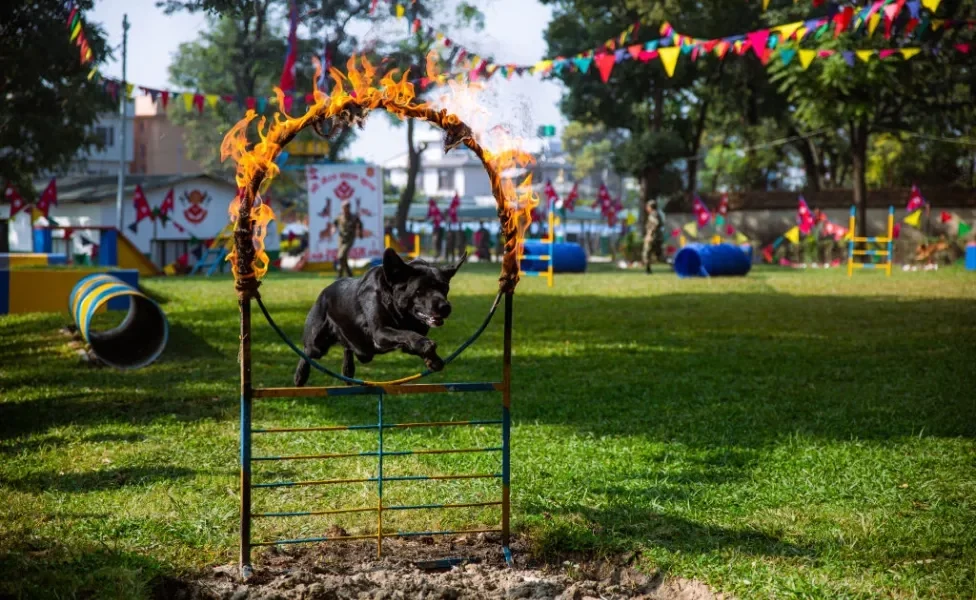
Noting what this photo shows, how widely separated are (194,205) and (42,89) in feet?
38.1

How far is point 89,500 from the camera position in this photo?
5848 mm

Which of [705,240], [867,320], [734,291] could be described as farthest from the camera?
[705,240]

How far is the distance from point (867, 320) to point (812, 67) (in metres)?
11.9

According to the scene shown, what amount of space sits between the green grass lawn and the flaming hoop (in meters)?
1.56

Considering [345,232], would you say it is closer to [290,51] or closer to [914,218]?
[290,51]

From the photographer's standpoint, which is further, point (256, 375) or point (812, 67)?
point (812, 67)

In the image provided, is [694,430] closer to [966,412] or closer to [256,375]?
[966,412]

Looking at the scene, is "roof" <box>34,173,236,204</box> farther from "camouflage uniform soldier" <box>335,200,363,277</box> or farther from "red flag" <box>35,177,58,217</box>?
"camouflage uniform soldier" <box>335,200,363,277</box>

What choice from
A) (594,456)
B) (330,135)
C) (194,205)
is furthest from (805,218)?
(330,135)

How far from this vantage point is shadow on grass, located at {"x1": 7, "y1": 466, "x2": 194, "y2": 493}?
242 inches

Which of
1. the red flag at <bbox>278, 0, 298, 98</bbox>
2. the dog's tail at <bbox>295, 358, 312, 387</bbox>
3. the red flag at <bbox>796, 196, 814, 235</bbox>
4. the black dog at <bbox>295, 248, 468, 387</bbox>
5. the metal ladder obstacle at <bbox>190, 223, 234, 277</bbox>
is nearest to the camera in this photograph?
the black dog at <bbox>295, 248, 468, 387</bbox>

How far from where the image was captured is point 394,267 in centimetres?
412

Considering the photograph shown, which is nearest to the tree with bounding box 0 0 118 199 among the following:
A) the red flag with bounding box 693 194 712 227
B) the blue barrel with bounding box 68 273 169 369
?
the blue barrel with bounding box 68 273 169 369

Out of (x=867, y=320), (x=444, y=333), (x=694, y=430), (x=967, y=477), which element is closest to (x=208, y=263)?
(x=444, y=333)
